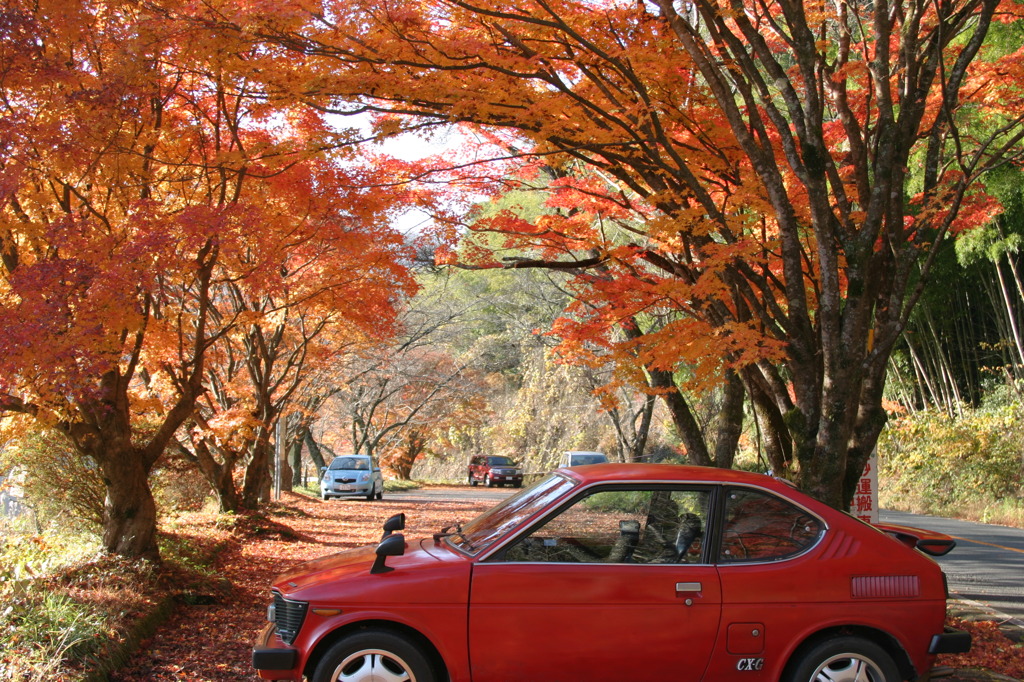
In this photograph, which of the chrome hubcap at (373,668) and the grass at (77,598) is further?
the grass at (77,598)

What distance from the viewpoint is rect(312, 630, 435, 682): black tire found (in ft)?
14.4

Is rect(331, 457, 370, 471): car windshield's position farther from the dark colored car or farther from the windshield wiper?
the windshield wiper

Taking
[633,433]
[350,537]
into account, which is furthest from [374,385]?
[350,537]

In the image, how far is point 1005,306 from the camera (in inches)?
820

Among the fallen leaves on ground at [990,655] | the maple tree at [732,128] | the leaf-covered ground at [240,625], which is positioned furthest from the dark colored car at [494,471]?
the fallen leaves on ground at [990,655]

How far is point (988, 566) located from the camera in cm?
1153

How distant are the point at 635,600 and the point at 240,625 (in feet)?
16.0

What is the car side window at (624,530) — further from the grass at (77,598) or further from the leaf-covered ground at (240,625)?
the grass at (77,598)

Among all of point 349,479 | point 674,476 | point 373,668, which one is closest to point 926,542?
point 674,476

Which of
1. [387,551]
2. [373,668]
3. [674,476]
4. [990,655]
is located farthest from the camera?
[990,655]

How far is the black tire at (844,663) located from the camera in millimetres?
4516

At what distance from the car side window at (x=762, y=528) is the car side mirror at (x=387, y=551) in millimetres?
1761

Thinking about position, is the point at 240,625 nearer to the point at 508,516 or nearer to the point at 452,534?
the point at 452,534

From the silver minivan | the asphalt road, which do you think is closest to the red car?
the asphalt road
